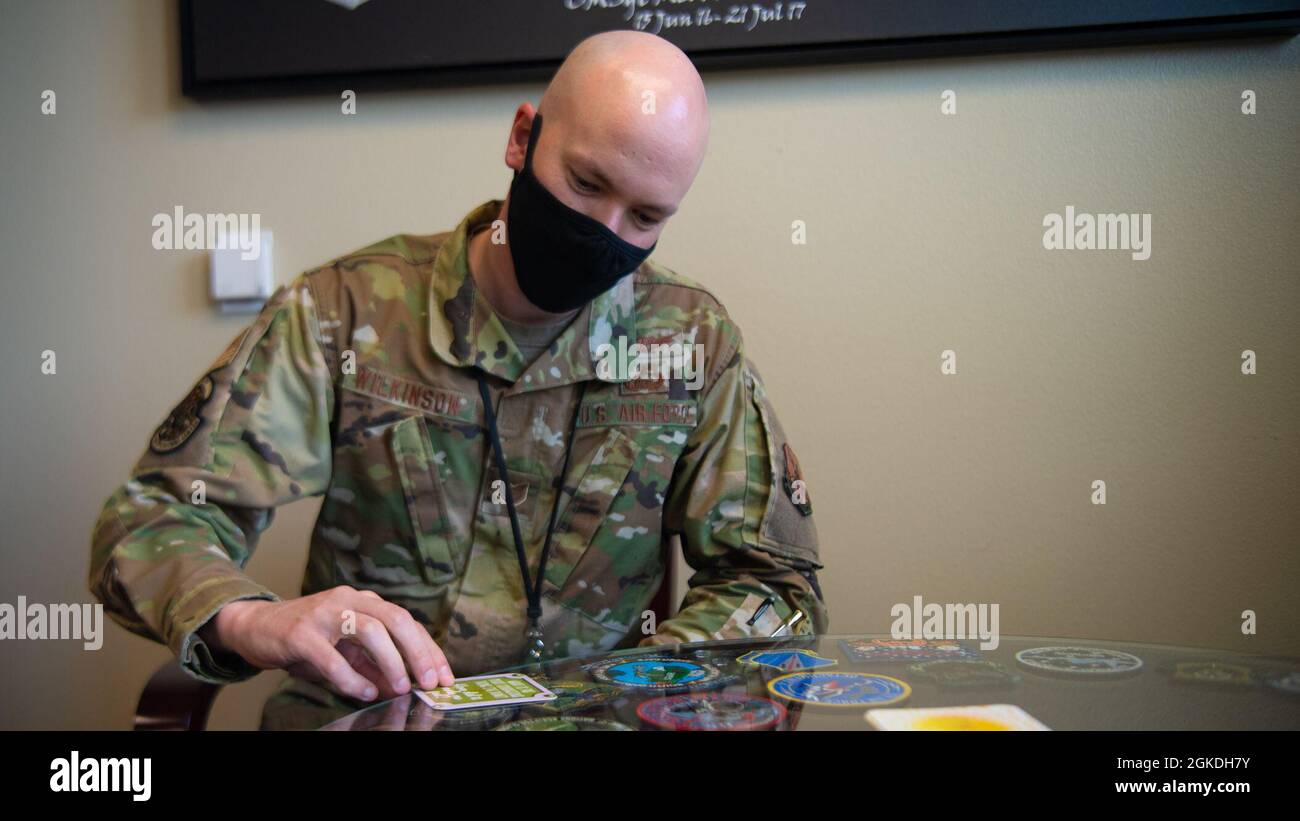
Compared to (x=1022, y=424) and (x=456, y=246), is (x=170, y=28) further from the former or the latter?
(x=1022, y=424)

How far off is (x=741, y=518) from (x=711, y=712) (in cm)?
49

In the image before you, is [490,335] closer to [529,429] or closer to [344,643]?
[529,429]

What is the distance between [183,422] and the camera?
109cm

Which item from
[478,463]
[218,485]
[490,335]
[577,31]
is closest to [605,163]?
[490,335]

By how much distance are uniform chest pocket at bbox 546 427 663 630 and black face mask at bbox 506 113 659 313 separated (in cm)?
18

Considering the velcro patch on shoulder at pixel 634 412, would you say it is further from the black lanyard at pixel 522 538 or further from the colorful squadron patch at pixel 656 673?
the colorful squadron patch at pixel 656 673

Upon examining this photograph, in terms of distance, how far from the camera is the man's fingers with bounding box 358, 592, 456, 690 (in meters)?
0.80

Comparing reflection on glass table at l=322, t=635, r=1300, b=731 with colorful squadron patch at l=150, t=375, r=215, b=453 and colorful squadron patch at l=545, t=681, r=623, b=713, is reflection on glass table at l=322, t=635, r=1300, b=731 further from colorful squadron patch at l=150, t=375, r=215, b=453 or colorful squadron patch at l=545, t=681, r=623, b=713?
colorful squadron patch at l=150, t=375, r=215, b=453

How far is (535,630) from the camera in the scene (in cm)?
116
